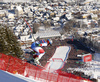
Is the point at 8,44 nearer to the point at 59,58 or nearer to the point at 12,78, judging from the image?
the point at 12,78

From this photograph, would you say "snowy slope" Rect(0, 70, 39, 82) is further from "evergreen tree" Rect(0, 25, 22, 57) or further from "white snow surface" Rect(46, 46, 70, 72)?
"white snow surface" Rect(46, 46, 70, 72)

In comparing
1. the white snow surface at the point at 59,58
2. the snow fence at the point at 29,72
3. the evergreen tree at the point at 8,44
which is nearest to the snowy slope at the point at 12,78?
the snow fence at the point at 29,72

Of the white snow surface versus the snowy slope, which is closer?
the snowy slope

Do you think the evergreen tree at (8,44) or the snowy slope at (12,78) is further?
the evergreen tree at (8,44)

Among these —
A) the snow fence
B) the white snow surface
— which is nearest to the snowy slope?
the snow fence

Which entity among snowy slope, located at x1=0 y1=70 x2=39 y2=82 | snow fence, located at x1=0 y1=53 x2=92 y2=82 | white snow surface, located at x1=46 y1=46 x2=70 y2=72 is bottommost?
white snow surface, located at x1=46 y1=46 x2=70 y2=72

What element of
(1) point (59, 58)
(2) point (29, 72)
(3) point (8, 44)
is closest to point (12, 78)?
(2) point (29, 72)

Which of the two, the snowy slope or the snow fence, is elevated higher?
the snowy slope

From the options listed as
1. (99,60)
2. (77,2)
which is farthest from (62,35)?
(77,2)

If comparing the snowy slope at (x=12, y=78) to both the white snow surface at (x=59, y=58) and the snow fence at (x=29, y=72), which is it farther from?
the white snow surface at (x=59, y=58)
